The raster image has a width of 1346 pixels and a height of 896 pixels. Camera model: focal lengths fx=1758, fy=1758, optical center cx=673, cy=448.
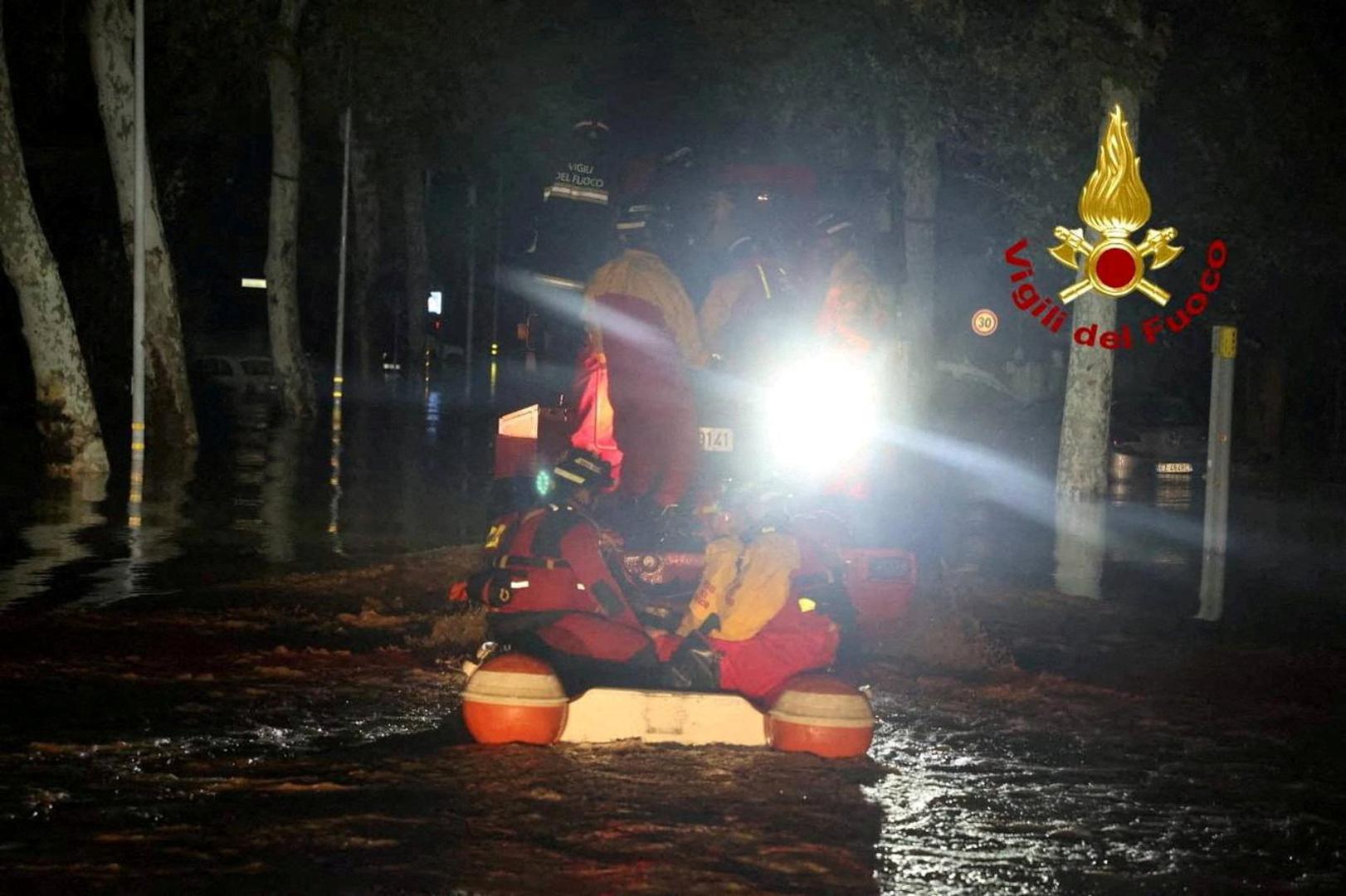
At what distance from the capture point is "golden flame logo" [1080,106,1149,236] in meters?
21.9

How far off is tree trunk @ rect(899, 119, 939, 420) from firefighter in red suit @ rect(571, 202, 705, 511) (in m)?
24.5

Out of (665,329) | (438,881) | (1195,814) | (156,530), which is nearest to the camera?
(438,881)

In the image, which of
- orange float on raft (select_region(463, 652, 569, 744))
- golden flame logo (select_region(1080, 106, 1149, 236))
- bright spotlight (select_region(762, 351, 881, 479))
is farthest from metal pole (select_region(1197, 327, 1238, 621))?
orange float on raft (select_region(463, 652, 569, 744))

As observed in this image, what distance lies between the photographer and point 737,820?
22.5 ft

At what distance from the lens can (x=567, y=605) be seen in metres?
8.41

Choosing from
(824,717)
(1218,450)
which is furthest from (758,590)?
(1218,450)

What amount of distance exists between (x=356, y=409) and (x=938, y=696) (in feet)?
115

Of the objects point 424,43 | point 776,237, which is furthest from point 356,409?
point 776,237

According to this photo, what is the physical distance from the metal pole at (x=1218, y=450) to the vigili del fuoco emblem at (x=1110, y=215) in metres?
3.80

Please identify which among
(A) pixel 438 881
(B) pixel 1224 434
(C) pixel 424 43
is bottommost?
(A) pixel 438 881

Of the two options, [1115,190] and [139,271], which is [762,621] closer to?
[1115,190]

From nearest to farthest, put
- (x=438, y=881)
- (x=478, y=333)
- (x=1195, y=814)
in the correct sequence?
(x=438, y=881)
(x=1195, y=814)
(x=478, y=333)

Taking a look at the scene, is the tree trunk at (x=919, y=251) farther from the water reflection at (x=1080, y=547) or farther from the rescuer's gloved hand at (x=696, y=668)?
the rescuer's gloved hand at (x=696, y=668)

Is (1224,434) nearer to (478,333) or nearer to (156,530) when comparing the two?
(156,530)
